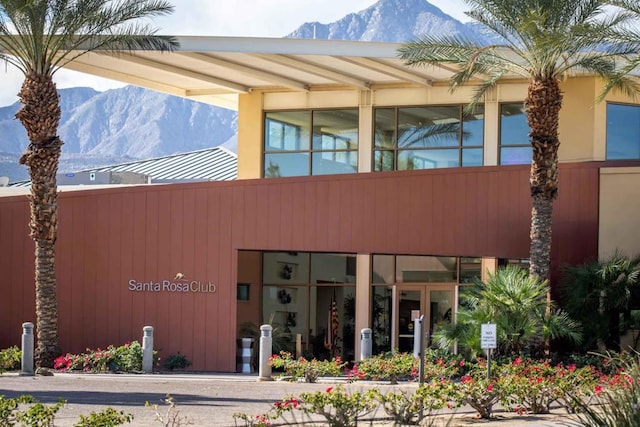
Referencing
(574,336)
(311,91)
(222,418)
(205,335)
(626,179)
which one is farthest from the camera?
(311,91)

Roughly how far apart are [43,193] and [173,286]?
4.02m

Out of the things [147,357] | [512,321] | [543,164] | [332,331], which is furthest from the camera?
[332,331]

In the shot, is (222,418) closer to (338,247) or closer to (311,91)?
(338,247)

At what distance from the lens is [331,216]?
91.5ft

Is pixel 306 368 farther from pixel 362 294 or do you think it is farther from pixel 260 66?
pixel 260 66

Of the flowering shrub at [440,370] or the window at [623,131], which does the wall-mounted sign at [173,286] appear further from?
the window at [623,131]

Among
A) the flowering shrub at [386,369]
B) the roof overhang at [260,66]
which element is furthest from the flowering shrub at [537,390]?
the roof overhang at [260,66]

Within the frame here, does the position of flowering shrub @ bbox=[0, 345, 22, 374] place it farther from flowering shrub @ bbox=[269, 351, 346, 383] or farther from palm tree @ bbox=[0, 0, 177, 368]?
flowering shrub @ bbox=[269, 351, 346, 383]

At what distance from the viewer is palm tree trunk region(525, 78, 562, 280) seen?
2453cm

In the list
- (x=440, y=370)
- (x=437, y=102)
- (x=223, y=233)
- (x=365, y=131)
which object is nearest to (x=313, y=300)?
(x=223, y=233)

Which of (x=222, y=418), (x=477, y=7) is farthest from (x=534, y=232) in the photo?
(x=222, y=418)

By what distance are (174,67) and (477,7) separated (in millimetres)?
10169

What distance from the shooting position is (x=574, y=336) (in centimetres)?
2367

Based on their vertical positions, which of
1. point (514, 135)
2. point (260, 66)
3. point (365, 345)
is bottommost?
point (365, 345)
